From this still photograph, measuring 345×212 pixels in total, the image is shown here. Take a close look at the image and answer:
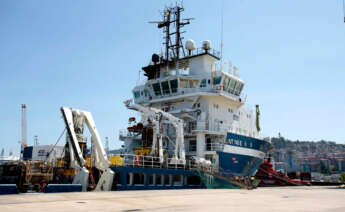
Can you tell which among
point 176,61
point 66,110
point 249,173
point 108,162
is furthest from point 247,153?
point 66,110

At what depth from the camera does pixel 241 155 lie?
29.9 metres

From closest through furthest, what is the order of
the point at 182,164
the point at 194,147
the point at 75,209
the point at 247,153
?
the point at 75,209 < the point at 182,164 < the point at 194,147 < the point at 247,153

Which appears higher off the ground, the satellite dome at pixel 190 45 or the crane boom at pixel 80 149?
the satellite dome at pixel 190 45

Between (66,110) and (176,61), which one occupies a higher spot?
(176,61)

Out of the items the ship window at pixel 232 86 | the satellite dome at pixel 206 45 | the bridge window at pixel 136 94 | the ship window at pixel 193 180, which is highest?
the satellite dome at pixel 206 45

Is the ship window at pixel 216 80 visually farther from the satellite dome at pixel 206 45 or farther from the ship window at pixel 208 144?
the ship window at pixel 208 144

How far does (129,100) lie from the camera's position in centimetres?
3234

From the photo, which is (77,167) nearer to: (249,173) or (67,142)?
(67,142)

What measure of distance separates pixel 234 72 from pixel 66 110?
1915 centimetres

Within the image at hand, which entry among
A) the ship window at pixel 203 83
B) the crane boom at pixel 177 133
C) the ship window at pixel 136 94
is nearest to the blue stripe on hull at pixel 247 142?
the ship window at pixel 203 83

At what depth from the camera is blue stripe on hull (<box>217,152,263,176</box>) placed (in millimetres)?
27656

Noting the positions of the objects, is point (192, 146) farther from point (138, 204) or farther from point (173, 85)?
point (138, 204)

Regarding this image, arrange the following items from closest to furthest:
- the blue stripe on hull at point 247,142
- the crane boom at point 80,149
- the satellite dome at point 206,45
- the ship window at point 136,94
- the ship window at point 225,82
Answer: the crane boom at point 80,149
the blue stripe on hull at point 247,142
the ship window at point 225,82
the satellite dome at point 206,45
the ship window at point 136,94

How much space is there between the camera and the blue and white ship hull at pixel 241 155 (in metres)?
28.0
